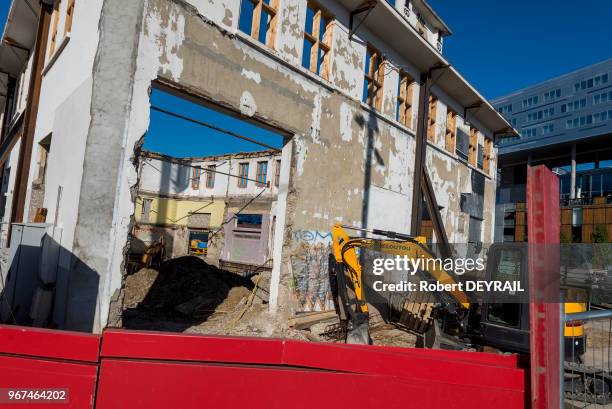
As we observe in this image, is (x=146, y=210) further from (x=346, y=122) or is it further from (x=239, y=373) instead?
(x=239, y=373)

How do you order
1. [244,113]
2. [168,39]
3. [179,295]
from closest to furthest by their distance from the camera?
[168,39]
[244,113]
[179,295]

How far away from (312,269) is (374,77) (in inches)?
250

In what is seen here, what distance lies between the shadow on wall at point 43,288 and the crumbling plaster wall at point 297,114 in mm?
499

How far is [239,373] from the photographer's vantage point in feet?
8.54

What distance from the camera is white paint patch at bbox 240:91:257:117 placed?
8.55 meters

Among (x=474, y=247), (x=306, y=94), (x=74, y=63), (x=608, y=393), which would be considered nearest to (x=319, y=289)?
(x=306, y=94)

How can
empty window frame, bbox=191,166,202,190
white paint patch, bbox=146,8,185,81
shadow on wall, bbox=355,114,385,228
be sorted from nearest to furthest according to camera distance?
1. white paint patch, bbox=146,8,185,81
2. shadow on wall, bbox=355,114,385,228
3. empty window frame, bbox=191,166,202,190

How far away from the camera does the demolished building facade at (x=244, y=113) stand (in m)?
6.64

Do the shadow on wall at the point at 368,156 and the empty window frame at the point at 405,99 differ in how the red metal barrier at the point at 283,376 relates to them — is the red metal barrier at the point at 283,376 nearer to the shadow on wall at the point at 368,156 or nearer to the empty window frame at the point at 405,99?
the shadow on wall at the point at 368,156

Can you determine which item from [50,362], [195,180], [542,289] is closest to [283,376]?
[50,362]

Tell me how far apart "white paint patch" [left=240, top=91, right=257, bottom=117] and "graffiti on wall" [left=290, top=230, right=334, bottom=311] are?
293 cm

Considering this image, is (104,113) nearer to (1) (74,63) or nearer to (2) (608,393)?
(1) (74,63)

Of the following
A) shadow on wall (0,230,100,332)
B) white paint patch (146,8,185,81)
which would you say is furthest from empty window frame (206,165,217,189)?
shadow on wall (0,230,100,332)

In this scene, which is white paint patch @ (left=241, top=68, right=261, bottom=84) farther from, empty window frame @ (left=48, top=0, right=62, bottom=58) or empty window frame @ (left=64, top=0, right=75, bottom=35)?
empty window frame @ (left=48, top=0, right=62, bottom=58)
